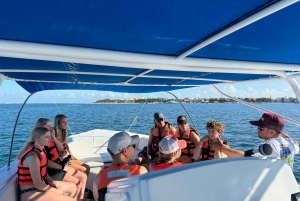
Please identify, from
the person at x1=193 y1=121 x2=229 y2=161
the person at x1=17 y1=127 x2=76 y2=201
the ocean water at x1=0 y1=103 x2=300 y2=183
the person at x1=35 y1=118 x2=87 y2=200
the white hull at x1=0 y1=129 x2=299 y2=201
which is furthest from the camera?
the ocean water at x1=0 y1=103 x2=300 y2=183

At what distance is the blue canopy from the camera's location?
999 millimetres

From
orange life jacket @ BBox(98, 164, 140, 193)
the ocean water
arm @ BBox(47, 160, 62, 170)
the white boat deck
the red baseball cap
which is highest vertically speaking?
the red baseball cap

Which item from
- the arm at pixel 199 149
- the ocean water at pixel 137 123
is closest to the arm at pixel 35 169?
the arm at pixel 199 149

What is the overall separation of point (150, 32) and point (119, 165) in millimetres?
890

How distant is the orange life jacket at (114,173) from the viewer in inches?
58.7

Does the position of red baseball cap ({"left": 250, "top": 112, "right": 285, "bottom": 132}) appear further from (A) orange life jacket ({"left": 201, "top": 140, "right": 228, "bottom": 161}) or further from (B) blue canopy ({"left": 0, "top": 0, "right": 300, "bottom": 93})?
(A) orange life jacket ({"left": 201, "top": 140, "right": 228, "bottom": 161})

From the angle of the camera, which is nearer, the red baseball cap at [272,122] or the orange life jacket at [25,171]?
the red baseball cap at [272,122]

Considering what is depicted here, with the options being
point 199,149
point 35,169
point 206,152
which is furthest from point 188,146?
point 35,169

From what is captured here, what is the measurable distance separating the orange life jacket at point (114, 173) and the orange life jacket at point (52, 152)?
1.43 meters

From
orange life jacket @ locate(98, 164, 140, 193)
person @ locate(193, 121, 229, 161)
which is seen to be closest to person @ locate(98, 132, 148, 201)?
orange life jacket @ locate(98, 164, 140, 193)

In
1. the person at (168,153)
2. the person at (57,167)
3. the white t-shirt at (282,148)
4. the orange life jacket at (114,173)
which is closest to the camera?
the orange life jacket at (114,173)

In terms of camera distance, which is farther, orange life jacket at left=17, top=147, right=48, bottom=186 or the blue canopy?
orange life jacket at left=17, top=147, right=48, bottom=186

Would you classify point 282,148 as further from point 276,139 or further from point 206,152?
point 206,152

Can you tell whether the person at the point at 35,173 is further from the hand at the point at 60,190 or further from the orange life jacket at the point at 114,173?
the orange life jacket at the point at 114,173
